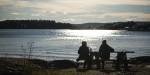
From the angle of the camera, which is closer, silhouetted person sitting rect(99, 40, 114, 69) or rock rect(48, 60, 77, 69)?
silhouetted person sitting rect(99, 40, 114, 69)

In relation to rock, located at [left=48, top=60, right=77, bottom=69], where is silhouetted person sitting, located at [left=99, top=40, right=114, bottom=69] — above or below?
above

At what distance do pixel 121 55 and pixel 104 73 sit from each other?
115 inches

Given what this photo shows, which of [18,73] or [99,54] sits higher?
[18,73]

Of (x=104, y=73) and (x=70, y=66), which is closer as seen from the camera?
(x=104, y=73)

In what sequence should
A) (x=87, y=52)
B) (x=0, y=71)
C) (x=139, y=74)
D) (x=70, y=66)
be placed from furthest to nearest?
(x=70, y=66) → (x=87, y=52) → (x=139, y=74) → (x=0, y=71)

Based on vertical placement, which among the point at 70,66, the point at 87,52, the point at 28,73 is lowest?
the point at 70,66

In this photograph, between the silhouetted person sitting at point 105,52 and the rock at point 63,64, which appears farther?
the rock at point 63,64

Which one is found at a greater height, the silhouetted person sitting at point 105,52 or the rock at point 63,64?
the silhouetted person sitting at point 105,52

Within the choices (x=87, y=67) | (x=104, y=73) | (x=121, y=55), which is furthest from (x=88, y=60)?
(x=104, y=73)

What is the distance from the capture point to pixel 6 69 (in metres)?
10.4

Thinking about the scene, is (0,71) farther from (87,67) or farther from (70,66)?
(70,66)

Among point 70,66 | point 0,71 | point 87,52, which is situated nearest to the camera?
point 0,71

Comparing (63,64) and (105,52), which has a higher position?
(105,52)

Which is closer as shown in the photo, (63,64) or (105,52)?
(105,52)
